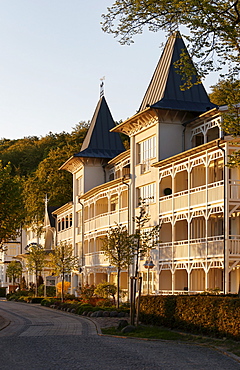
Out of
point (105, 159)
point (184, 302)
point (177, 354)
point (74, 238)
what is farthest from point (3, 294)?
point (177, 354)

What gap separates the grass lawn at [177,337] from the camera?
15624 millimetres

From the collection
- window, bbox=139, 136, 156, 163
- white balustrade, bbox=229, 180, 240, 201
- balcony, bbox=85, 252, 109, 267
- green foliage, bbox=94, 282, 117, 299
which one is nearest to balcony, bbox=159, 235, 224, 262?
white balustrade, bbox=229, 180, 240, 201

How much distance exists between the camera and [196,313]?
19.1 meters

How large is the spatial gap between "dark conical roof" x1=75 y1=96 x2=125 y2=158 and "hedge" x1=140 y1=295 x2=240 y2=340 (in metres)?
31.0

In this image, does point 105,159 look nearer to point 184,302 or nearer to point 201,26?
point 184,302

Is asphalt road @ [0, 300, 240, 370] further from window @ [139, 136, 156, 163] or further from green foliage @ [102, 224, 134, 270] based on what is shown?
window @ [139, 136, 156, 163]

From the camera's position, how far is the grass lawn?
15.6m

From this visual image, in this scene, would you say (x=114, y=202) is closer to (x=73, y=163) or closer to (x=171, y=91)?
(x=73, y=163)

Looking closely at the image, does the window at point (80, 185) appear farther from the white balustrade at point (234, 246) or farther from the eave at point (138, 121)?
the white balustrade at point (234, 246)

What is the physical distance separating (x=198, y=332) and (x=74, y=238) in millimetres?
38554

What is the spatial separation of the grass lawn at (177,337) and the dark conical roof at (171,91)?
63.0ft

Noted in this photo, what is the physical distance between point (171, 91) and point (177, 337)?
23745 millimetres

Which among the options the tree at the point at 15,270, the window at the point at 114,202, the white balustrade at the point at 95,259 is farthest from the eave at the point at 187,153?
the tree at the point at 15,270

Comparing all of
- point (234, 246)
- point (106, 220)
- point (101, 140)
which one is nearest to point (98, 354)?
point (234, 246)
